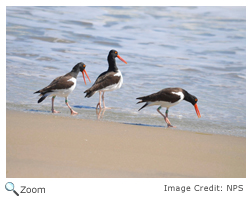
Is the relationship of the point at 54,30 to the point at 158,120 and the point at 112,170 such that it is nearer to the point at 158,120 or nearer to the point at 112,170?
the point at 158,120

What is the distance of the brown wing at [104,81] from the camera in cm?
766

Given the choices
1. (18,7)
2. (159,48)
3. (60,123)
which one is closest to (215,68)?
(159,48)

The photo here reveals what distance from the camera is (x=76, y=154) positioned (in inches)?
182

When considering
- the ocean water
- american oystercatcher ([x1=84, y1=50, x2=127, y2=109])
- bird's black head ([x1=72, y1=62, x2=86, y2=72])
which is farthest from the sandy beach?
bird's black head ([x1=72, y1=62, x2=86, y2=72])

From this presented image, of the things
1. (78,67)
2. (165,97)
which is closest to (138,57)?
(78,67)

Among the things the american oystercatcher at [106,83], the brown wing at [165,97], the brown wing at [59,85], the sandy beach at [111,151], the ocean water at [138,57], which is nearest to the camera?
the sandy beach at [111,151]

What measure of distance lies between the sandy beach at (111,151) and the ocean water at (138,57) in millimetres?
718

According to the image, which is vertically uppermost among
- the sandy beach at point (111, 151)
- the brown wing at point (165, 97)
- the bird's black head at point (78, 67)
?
the bird's black head at point (78, 67)

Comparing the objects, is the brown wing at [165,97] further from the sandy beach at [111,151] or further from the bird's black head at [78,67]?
the bird's black head at [78,67]

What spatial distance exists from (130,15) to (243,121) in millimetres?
13083

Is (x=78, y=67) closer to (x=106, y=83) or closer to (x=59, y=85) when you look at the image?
(x=106, y=83)

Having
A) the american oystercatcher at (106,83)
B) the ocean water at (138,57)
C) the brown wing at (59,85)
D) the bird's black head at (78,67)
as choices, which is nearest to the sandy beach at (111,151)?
the ocean water at (138,57)

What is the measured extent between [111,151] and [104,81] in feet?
10.5

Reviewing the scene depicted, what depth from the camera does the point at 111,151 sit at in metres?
4.80
